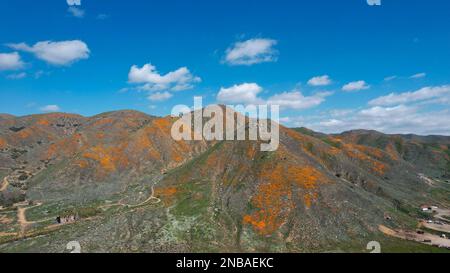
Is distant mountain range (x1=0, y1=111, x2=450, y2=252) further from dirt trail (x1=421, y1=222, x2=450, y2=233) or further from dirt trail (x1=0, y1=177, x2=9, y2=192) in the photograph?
dirt trail (x1=421, y1=222, x2=450, y2=233)

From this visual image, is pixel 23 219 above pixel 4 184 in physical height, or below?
below

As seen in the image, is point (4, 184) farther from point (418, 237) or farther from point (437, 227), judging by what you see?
point (437, 227)

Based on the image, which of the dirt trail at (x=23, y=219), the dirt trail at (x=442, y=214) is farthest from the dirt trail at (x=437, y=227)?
the dirt trail at (x=23, y=219)

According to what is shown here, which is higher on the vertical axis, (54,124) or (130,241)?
(54,124)

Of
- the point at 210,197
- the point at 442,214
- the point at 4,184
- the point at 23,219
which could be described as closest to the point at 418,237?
the point at 442,214

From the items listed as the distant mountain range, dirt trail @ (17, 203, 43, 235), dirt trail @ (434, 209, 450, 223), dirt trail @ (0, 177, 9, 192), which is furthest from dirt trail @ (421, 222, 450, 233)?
dirt trail @ (0, 177, 9, 192)
